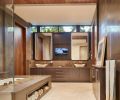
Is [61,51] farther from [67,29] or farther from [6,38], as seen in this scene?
[6,38]

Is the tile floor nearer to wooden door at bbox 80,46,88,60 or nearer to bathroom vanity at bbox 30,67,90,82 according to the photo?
bathroom vanity at bbox 30,67,90,82

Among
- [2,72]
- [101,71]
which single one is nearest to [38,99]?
[2,72]

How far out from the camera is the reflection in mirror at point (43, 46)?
1099cm

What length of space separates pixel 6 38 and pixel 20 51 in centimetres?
277

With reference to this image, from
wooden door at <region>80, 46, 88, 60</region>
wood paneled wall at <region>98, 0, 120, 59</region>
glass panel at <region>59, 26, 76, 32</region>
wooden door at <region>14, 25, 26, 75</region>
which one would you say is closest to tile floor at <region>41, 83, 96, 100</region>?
wood paneled wall at <region>98, 0, 120, 59</region>

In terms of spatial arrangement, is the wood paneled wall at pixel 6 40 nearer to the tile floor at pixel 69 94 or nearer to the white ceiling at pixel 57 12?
the white ceiling at pixel 57 12

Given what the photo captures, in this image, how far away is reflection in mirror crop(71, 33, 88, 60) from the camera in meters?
10.8

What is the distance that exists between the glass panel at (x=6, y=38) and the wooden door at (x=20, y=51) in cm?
202

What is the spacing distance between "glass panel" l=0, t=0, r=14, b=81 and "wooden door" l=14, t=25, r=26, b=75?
202 cm

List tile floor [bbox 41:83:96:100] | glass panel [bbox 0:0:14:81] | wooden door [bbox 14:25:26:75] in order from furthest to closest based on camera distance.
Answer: wooden door [bbox 14:25:26:75] → glass panel [bbox 0:0:14:81] → tile floor [bbox 41:83:96:100]

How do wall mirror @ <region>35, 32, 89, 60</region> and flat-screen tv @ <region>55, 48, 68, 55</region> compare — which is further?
flat-screen tv @ <region>55, 48, 68, 55</region>

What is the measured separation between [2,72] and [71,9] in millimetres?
3002

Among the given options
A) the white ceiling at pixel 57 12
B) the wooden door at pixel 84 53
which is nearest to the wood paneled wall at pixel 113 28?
the white ceiling at pixel 57 12

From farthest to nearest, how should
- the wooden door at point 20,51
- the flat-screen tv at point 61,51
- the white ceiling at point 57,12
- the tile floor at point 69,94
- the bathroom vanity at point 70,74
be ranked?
the flat-screen tv at point 61,51
the bathroom vanity at point 70,74
the wooden door at point 20,51
the white ceiling at point 57,12
the tile floor at point 69,94
